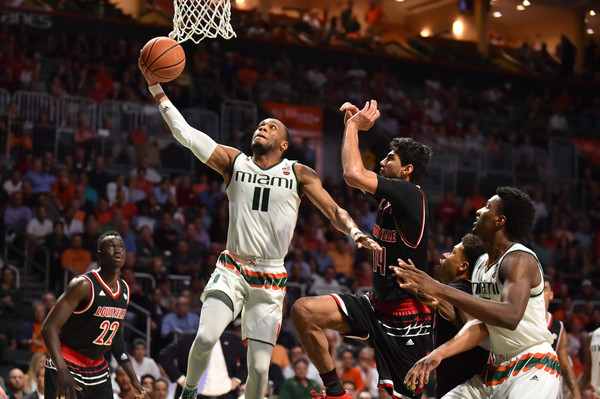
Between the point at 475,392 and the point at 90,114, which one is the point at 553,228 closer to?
the point at 90,114

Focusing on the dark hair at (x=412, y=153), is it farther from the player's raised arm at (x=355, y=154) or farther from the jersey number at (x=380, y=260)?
the jersey number at (x=380, y=260)

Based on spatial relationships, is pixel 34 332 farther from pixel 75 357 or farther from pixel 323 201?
pixel 323 201

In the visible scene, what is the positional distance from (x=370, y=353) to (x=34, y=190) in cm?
623

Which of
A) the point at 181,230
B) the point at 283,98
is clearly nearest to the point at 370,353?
the point at 181,230

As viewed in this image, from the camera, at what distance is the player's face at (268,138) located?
6.85 metres

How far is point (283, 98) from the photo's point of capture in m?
19.6

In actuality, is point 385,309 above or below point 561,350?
above

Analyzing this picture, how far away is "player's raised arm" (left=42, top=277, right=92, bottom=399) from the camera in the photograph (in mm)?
6824

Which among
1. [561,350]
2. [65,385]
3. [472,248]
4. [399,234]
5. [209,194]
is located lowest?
[65,385]

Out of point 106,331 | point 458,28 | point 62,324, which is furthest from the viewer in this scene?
point 458,28

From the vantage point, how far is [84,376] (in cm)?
753

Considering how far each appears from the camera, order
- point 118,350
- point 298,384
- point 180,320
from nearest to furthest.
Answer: point 118,350
point 298,384
point 180,320

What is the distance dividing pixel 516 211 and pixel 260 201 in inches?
81.7

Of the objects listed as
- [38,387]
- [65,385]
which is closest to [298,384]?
[38,387]
